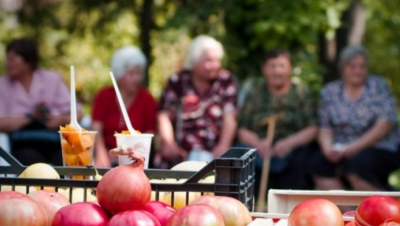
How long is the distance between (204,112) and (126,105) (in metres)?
0.60

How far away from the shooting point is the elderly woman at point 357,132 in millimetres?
5855

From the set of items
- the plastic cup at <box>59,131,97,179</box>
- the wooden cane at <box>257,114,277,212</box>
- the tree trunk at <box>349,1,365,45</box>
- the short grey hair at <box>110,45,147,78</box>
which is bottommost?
the wooden cane at <box>257,114,277,212</box>

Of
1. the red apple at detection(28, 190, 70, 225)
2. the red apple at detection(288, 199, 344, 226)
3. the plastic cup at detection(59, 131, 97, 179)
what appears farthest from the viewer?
the plastic cup at detection(59, 131, 97, 179)

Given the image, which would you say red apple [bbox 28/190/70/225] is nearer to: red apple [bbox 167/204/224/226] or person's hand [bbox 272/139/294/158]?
red apple [bbox 167/204/224/226]

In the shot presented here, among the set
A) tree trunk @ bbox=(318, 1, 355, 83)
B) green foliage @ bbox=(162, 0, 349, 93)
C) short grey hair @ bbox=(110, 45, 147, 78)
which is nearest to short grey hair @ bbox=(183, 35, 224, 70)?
short grey hair @ bbox=(110, 45, 147, 78)

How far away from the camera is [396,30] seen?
27.9ft

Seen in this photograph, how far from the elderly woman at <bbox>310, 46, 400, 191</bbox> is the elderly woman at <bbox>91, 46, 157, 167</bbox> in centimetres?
131

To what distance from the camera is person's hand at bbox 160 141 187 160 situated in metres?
5.98

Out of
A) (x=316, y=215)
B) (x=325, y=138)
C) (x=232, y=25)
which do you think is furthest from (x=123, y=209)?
(x=232, y=25)

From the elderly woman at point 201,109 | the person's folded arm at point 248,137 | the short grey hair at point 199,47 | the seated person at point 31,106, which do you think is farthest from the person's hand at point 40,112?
the person's folded arm at point 248,137

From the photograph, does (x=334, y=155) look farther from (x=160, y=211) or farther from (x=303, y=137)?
(x=160, y=211)

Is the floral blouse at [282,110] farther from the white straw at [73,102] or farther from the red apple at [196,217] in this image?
the red apple at [196,217]

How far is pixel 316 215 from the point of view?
2217 millimetres

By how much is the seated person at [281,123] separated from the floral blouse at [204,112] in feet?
0.64
